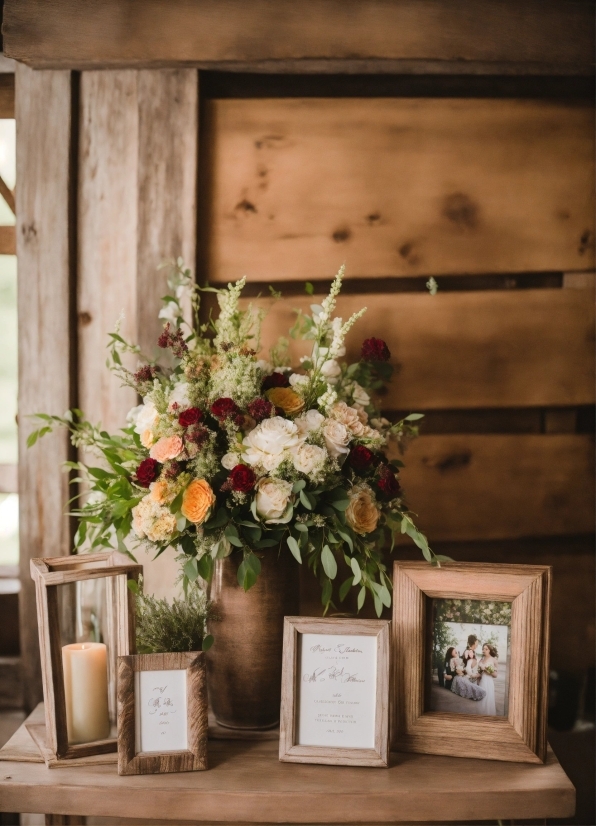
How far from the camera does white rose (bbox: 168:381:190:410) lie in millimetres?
1165

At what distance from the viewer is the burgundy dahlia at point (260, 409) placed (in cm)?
111

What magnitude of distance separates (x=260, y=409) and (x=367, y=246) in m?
0.62

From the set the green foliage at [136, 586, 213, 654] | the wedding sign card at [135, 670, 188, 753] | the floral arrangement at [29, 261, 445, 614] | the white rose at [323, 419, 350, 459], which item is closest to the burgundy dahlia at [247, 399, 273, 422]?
the floral arrangement at [29, 261, 445, 614]

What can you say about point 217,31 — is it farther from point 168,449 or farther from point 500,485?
point 500,485

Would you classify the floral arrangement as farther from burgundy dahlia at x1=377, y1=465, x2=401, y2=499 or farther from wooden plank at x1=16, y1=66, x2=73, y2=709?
wooden plank at x1=16, y1=66, x2=73, y2=709

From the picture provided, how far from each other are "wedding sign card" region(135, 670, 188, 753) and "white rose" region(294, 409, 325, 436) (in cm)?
48

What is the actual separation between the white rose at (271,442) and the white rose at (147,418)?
7.2 inches

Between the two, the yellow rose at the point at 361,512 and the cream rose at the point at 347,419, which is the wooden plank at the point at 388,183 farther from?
the yellow rose at the point at 361,512

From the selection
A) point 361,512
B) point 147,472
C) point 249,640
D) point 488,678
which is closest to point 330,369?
point 361,512

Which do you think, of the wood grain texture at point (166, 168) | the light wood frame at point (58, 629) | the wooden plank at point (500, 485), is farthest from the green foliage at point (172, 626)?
the wood grain texture at point (166, 168)

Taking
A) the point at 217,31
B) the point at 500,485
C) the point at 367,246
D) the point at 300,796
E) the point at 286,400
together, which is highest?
the point at 217,31

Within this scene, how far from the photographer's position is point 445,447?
5.14 feet

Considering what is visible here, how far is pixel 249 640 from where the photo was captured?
1.22 meters

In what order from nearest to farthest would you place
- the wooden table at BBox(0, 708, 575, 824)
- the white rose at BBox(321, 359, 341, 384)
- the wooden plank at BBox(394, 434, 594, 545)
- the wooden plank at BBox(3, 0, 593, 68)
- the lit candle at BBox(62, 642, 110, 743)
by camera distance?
the wooden table at BBox(0, 708, 575, 824), the lit candle at BBox(62, 642, 110, 743), the white rose at BBox(321, 359, 341, 384), the wooden plank at BBox(3, 0, 593, 68), the wooden plank at BBox(394, 434, 594, 545)
